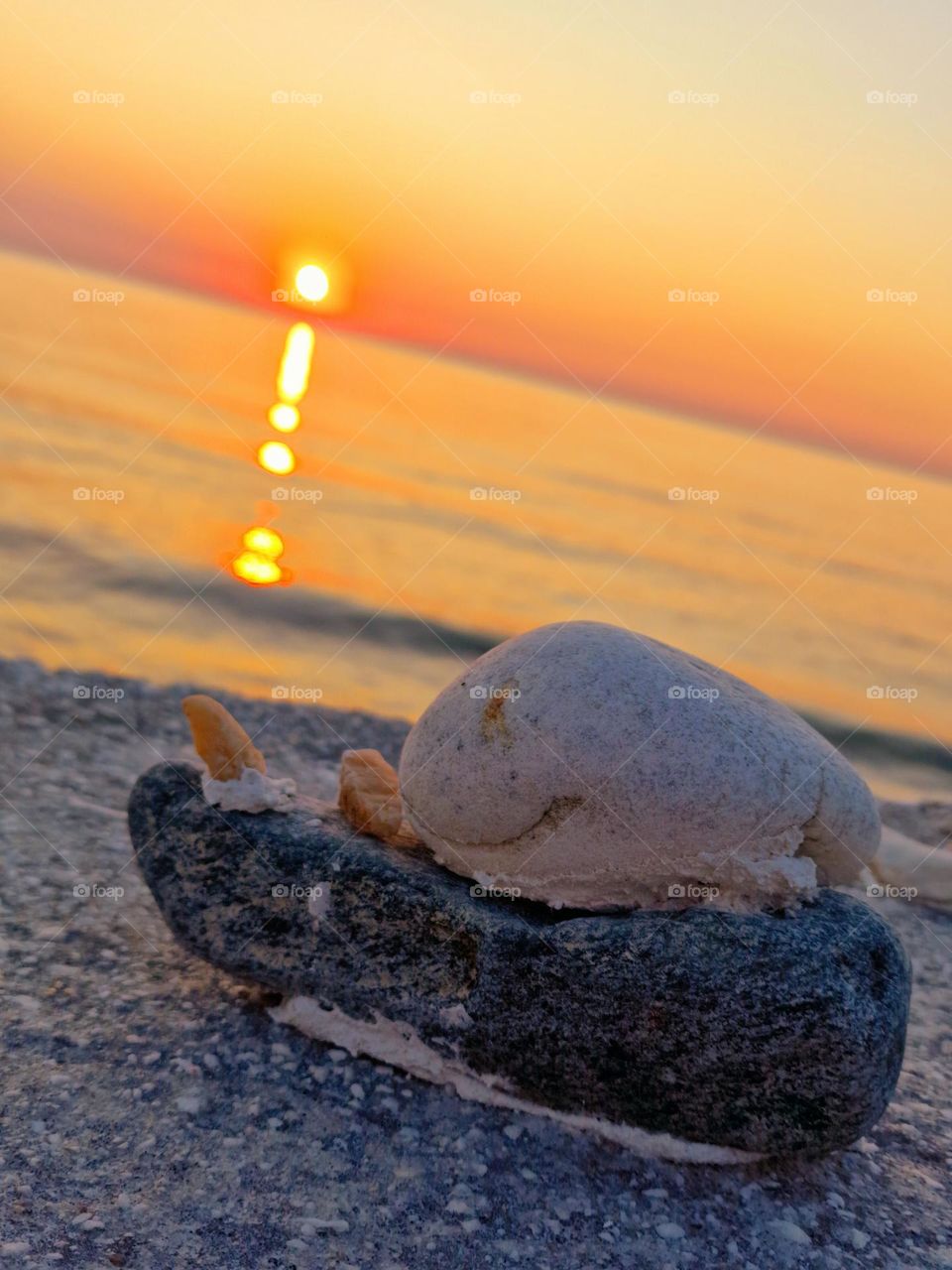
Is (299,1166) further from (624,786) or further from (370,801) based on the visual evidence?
(624,786)

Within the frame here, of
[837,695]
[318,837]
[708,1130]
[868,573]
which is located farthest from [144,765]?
[868,573]

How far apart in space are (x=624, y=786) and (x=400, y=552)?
1348 centimetres

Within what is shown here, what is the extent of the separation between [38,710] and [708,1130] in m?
6.04

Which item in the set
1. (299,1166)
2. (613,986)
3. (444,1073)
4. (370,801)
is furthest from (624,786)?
(299,1166)

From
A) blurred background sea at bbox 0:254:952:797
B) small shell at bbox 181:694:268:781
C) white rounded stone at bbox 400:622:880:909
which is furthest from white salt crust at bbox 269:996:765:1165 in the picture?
blurred background sea at bbox 0:254:952:797

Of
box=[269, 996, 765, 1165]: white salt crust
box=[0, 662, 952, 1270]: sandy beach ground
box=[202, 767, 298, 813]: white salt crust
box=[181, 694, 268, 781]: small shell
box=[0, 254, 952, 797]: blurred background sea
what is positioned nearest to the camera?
box=[0, 662, 952, 1270]: sandy beach ground

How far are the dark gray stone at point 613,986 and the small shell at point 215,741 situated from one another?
15.8 inches

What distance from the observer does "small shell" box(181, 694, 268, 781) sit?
5672 millimetres

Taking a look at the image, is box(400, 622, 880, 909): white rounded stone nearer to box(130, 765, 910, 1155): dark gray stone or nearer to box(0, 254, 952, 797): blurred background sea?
box(130, 765, 910, 1155): dark gray stone

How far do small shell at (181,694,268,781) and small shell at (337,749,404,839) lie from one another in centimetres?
43

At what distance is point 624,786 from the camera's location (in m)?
4.94

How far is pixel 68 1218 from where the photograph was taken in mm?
4145

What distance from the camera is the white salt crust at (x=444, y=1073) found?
490 centimetres

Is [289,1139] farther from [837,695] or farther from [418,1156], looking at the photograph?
[837,695]
